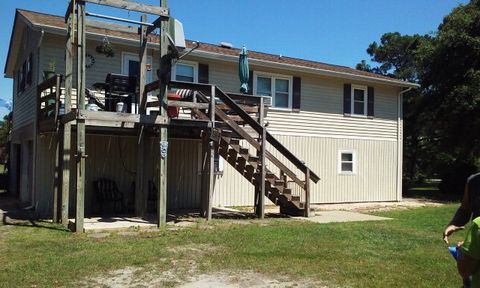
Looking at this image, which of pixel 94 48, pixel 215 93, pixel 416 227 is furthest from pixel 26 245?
pixel 416 227

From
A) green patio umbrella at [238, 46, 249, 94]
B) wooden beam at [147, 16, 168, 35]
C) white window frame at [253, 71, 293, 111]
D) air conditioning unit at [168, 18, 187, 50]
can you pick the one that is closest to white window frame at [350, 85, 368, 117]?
white window frame at [253, 71, 293, 111]

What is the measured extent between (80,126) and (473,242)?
335 inches

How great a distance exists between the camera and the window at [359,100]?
1869cm

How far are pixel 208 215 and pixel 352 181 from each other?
27.4ft

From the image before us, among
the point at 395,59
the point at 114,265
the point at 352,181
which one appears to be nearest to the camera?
the point at 114,265

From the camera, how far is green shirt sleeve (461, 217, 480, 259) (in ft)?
9.27

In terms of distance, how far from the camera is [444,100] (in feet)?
75.8

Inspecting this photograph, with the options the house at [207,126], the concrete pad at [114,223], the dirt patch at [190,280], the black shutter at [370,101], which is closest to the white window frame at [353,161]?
the house at [207,126]

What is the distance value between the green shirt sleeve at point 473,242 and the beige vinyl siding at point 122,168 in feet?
32.6

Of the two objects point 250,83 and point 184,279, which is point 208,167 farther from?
point 184,279

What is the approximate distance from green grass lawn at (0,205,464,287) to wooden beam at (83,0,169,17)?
4.53m

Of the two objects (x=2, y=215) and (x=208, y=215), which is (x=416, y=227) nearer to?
(x=208, y=215)

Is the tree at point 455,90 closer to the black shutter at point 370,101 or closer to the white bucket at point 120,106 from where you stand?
the black shutter at point 370,101

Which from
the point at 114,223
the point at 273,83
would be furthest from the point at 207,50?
the point at 114,223
